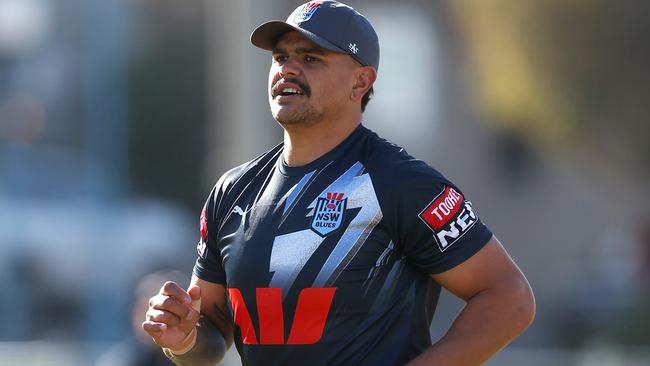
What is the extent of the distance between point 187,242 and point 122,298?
27.6 feet

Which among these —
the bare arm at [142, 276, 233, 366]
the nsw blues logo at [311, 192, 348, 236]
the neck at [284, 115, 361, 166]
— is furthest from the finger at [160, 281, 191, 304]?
the neck at [284, 115, 361, 166]

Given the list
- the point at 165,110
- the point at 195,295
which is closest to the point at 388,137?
the point at 165,110

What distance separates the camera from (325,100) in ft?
16.7

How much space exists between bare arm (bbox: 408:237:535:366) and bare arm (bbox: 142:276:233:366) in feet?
2.80

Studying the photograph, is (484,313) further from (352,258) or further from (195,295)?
(195,295)

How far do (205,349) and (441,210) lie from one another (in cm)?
114

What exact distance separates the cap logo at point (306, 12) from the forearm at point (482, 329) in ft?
4.00

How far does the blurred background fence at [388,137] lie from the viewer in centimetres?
1930

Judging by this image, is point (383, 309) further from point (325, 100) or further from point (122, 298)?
point (122, 298)

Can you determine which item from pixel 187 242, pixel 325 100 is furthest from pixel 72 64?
pixel 325 100

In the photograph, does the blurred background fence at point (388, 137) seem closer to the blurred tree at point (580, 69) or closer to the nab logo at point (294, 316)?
the blurred tree at point (580, 69)

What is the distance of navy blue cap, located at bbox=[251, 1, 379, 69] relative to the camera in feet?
16.5

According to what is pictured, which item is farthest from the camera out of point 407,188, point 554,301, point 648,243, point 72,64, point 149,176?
point 149,176

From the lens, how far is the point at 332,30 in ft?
16.6
